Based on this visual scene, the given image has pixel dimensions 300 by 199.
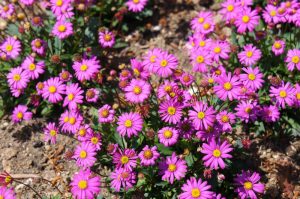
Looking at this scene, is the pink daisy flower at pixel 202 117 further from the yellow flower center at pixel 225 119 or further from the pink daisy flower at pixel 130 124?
the pink daisy flower at pixel 130 124

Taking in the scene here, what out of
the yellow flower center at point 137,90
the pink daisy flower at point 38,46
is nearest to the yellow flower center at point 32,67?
the pink daisy flower at point 38,46

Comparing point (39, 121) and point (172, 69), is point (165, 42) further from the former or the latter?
point (39, 121)

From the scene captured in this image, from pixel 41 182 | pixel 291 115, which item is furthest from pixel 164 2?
pixel 41 182

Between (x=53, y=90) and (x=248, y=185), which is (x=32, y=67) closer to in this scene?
(x=53, y=90)

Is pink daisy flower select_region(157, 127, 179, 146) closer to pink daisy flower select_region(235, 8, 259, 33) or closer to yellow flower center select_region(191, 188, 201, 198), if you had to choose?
yellow flower center select_region(191, 188, 201, 198)

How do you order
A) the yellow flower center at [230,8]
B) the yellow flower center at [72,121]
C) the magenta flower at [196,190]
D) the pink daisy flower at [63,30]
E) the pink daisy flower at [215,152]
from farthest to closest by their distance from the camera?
the yellow flower center at [230,8]
the pink daisy flower at [63,30]
the yellow flower center at [72,121]
the pink daisy flower at [215,152]
the magenta flower at [196,190]

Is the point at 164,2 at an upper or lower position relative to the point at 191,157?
upper
